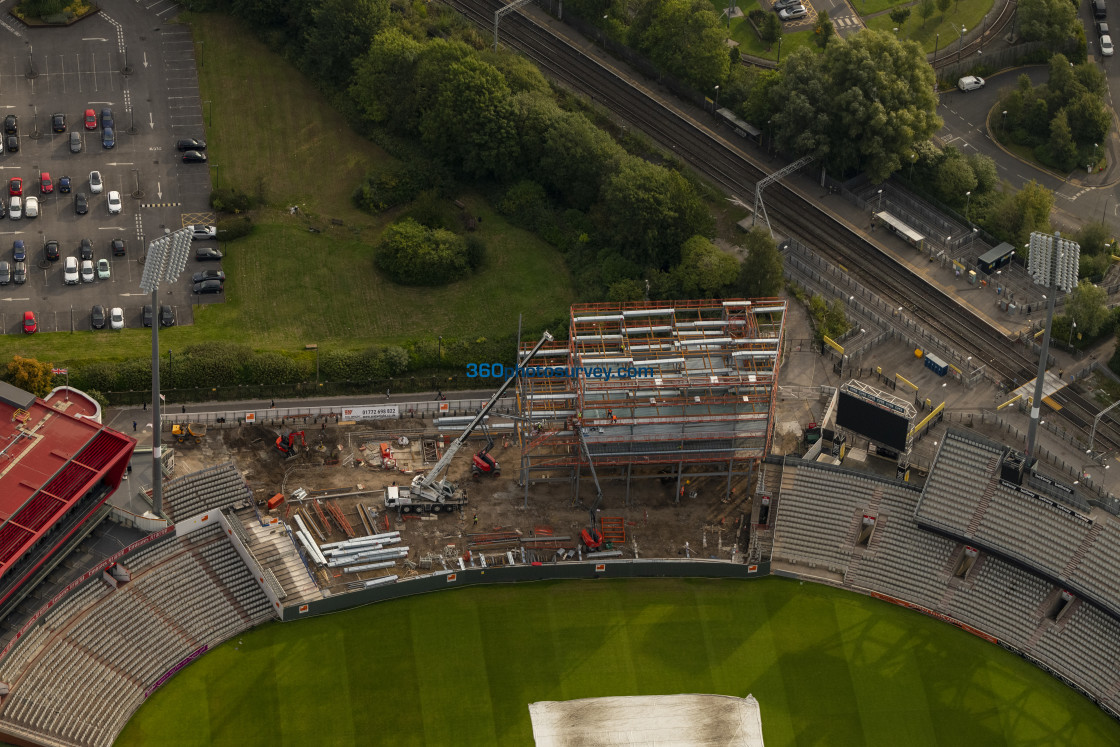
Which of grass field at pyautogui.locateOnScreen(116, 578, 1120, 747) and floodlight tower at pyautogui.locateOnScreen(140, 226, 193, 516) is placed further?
grass field at pyautogui.locateOnScreen(116, 578, 1120, 747)

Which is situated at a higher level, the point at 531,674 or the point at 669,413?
the point at 669,413

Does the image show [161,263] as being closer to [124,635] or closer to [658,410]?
[124,635]

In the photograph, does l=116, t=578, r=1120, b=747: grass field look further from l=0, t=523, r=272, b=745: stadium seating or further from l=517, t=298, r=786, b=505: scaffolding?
l=517, t=298, r=786, b=505: scaffolding

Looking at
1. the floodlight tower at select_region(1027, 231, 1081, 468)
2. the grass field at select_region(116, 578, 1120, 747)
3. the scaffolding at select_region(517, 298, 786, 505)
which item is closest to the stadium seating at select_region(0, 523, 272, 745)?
the grass field at select_region(116, 578, 1120, 747)

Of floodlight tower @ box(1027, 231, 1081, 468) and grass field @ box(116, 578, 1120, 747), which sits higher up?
floodlight tower @ box(1027, 231, 1081, 468)

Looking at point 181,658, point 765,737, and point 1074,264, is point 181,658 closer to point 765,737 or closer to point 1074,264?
point 765,737

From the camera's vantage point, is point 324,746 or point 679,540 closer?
point 324,746

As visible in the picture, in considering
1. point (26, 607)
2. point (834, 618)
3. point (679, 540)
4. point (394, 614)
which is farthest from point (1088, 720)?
point (26, 607)

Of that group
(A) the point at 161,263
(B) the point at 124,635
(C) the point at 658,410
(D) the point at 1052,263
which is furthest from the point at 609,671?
(D) the point at 1052,263
